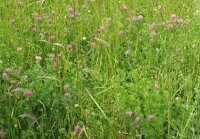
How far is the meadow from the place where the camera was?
2158 millimetres

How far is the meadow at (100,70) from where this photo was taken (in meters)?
2.16

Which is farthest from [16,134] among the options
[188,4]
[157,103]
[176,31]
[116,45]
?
[188,4]

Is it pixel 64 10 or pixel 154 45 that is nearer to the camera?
pixel 154 45

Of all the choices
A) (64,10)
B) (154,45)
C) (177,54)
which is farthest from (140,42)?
(64,10)

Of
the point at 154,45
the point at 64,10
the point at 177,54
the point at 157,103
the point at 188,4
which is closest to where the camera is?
the point at 157,103

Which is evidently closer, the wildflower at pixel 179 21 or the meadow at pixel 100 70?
the meadow at pixel 100 70

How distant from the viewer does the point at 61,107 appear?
2.37 meters

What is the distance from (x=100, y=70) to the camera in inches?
115

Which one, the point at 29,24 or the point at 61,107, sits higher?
the point at 29,24

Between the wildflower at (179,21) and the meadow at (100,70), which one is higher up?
the wildflower at (179,21)

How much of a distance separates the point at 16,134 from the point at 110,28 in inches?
54.8

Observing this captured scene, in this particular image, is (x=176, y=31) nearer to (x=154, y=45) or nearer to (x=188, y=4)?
(x=154, y=45)

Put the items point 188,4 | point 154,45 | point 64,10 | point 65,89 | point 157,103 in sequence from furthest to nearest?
point 188,4
point 64,10
point 154,45
point 65,89
point 157,103

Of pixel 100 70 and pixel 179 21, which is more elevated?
pixel 179 21
